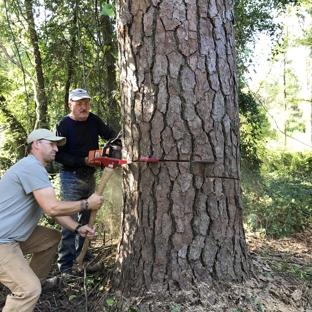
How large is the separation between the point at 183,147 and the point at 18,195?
1387 millimetres

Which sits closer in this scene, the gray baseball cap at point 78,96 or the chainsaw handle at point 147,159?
the chainsaw handle at point 147,159

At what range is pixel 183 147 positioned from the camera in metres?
2.74

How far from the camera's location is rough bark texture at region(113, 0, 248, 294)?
2.72 meters

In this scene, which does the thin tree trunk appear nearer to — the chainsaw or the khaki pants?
the chainsaw

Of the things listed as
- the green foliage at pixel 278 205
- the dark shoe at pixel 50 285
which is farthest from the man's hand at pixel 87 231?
the green foliage at pixel 278 205

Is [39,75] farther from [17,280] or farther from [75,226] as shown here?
[17,280]

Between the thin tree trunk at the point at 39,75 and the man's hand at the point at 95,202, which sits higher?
the thin tree trunk at the point at 39,75

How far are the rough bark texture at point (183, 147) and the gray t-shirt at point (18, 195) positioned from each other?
807mm

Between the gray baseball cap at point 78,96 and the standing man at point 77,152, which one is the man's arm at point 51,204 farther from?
the gray baseball cap at point 78,96

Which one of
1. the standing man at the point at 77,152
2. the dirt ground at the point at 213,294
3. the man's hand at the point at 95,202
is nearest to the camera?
the dirt ground at the point at 213,294

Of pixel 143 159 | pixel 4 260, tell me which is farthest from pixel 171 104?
pixel 4 260

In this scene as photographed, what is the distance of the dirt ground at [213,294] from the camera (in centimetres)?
260

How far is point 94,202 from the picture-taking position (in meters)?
2.94

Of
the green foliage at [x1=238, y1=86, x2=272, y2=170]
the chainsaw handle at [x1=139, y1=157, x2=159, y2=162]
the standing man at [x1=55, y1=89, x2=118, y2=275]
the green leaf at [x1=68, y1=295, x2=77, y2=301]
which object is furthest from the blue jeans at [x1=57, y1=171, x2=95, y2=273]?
the green foliage at [x1=238, y1=86, x2=272, y2=170]
